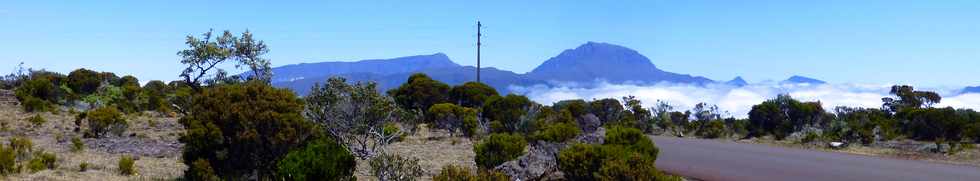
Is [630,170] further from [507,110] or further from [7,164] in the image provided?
[507,110]

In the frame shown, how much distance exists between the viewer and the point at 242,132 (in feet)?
40.7

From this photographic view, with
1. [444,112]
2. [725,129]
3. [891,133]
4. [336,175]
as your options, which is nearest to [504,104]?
[444,112]

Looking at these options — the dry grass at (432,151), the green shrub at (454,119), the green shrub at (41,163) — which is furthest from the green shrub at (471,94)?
the green shrub at (41,163)

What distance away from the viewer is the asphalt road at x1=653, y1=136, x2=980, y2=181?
15.4m

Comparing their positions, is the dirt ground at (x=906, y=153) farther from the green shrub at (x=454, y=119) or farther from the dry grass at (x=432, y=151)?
the dry grass at (x=432, y=151)

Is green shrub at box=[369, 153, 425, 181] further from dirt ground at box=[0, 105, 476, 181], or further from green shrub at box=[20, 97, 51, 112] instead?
green shrub at box=[20, 97, 51, 112]

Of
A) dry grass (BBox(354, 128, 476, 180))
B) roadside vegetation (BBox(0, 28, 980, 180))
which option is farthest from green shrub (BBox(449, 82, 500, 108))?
dry grass (BBox(354, 128, 476, 180))

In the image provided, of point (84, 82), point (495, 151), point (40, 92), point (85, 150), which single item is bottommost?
point (85, 150)

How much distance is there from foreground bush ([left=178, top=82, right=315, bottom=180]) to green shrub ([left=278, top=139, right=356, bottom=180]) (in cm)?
99

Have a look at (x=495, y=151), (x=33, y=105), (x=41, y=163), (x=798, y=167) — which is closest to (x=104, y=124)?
(x=41, y=163)

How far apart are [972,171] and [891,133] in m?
12.2

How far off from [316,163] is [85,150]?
10052 millimetres

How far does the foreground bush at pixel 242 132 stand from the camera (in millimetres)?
12453

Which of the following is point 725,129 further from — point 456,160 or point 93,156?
point 93,156
